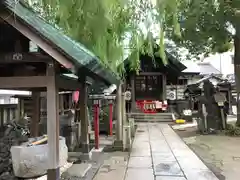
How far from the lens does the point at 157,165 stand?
8.10 m

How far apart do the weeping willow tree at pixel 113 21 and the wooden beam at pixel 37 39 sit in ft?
4.03

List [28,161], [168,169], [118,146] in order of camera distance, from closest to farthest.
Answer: [28,161]
[168,169]
[118,146]

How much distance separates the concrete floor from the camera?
7040 millimetres

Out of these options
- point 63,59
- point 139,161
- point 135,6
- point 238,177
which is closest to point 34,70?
point 63,59

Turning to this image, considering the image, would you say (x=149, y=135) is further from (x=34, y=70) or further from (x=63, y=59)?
(x=63, y=59)

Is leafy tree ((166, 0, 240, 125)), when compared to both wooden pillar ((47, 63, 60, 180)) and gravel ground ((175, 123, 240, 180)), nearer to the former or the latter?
gravel ground ((175, 123, 240, 180))

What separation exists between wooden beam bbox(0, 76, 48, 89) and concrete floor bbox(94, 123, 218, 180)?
8.54 ft

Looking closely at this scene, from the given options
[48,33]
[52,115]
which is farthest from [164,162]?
[48,33]

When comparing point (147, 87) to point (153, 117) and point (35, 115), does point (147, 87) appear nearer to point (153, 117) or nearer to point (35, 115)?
point (153, 117)

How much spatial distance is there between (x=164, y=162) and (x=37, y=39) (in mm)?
5046

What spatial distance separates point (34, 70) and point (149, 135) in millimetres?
8543

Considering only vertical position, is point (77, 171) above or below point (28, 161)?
below

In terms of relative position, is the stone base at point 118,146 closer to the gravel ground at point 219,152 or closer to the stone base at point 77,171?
the stone base at point 77,171

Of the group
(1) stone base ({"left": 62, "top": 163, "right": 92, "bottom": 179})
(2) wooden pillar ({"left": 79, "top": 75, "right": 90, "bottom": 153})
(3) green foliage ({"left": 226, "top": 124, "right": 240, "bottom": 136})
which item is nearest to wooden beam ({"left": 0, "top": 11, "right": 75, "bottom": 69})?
(1) stone base ({"left": 62, "top": 163, "right": 92, "bottom": 179})
